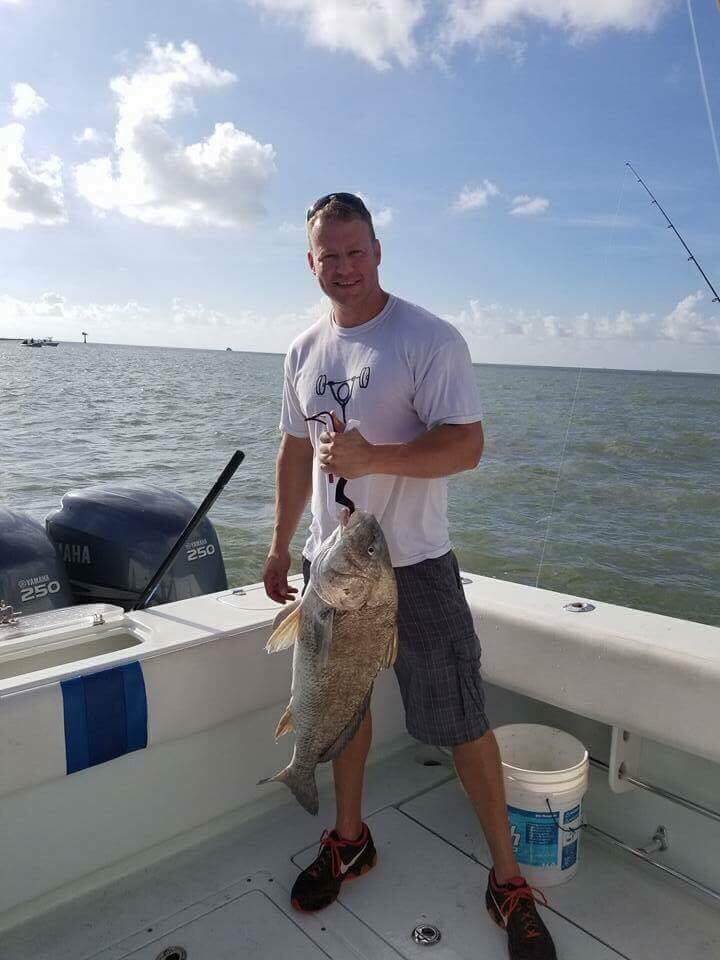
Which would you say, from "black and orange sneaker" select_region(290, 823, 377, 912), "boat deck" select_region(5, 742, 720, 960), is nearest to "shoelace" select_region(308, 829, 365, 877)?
"black and orange sneaker" select_region(290, 823, 377, 912)

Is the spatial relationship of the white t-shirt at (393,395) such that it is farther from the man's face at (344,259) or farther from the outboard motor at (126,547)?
the outboard motor at (126,547)

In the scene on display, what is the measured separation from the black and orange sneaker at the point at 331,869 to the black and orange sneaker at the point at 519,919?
0.50m

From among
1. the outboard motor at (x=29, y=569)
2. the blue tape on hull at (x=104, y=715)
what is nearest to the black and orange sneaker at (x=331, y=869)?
the blue tape on hull at (x=104, y=715)

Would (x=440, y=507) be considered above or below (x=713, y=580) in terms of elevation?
above

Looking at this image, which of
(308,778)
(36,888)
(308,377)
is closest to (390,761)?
(308,778)

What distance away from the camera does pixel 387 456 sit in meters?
2.21

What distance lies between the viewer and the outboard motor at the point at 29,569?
13.1 ft

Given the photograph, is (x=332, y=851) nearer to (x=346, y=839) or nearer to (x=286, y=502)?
(x=346, y=839)

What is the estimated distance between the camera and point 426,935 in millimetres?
2646

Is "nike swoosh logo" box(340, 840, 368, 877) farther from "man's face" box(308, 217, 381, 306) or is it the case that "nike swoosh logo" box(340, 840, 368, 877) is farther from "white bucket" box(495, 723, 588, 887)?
"man's face" box(308, 217, 381, 306)

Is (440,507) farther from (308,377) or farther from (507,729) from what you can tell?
(507,729)

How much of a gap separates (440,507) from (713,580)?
31.7ft

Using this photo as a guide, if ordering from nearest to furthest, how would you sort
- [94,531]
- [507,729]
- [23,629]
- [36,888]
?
[36,888], [23,629], [507,729], [94,531]

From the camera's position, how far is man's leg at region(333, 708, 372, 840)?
2.89 meters
